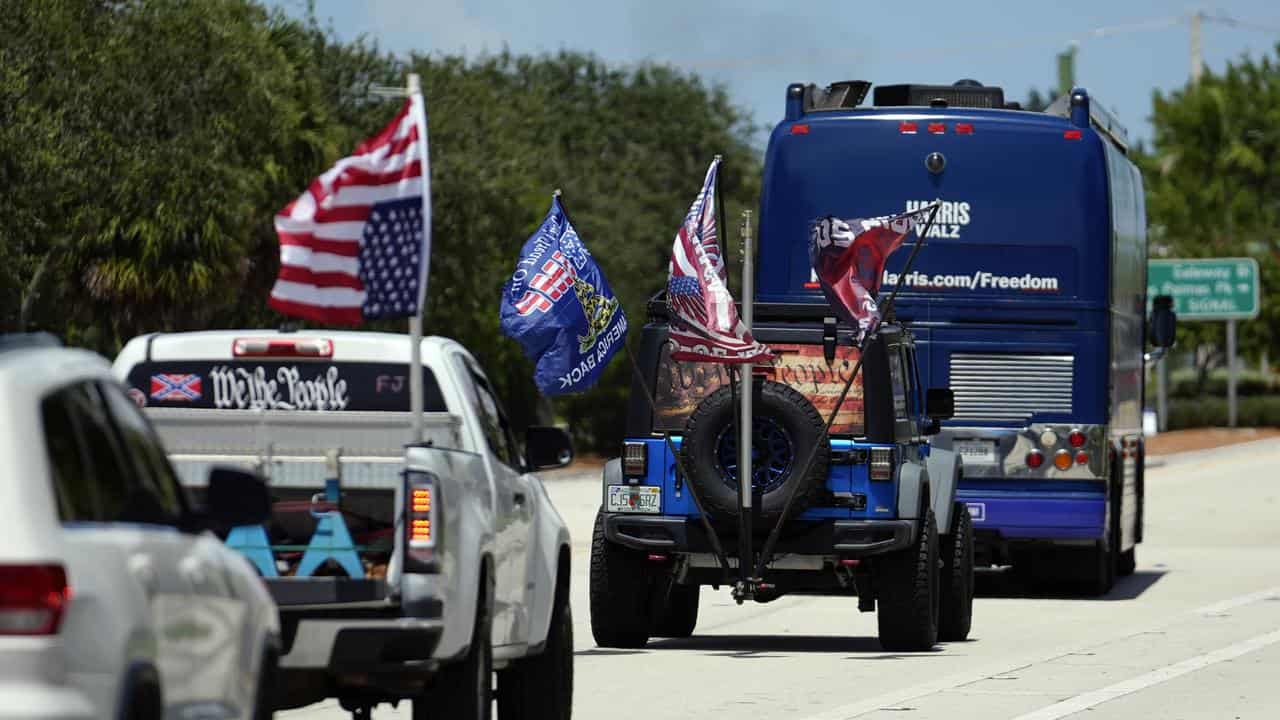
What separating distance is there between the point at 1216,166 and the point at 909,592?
68341mm

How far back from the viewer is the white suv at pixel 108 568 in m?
5.47

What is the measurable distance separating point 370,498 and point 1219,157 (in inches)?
2926

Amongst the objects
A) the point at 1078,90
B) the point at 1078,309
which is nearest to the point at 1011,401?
the point at 1078,309

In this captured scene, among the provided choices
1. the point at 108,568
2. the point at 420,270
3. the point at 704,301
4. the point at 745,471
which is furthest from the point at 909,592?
the point at 108,568

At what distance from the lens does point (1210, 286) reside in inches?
2494

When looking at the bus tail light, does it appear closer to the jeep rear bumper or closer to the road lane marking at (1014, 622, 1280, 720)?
the road lane marking at (1014, 622, 1280, 720)

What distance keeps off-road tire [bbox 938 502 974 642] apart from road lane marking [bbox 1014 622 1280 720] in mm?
1772

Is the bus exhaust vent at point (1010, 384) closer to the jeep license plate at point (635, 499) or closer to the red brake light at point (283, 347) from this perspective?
the jeep license plate at point (635, 499)

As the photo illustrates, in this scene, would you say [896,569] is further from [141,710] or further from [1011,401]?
[141,710]

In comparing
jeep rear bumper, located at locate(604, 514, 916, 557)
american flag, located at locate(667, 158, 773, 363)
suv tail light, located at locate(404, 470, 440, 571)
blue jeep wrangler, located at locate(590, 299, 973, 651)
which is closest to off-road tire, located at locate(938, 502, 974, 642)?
blue jeep wrangler, located at locate(590, 299, 973, 651)

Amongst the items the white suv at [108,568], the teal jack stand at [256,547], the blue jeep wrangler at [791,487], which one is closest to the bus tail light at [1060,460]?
the blue jeep wrangler at [791,487]

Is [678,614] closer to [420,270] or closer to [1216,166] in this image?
[420,270]

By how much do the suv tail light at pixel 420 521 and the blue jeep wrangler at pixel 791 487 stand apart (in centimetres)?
642

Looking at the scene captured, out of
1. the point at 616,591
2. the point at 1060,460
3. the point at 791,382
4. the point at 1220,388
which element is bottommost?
the point at 616,591
